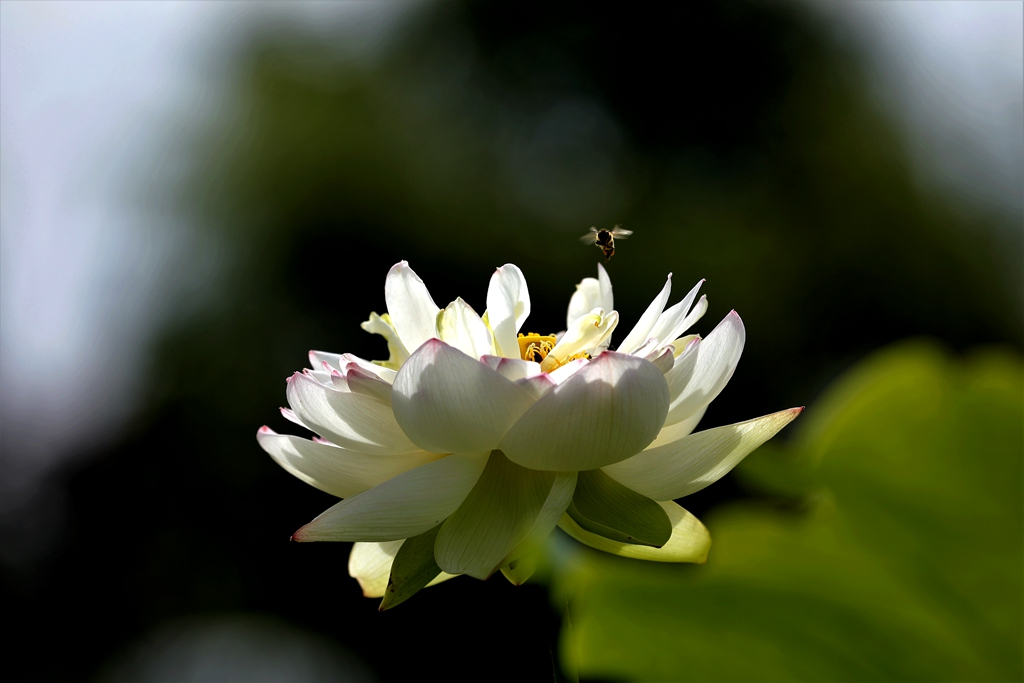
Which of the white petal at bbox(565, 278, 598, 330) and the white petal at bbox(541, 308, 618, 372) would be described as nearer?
the white petal at bbox(541, 308, 618, 372)

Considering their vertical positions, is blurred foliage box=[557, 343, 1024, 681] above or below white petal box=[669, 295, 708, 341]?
below

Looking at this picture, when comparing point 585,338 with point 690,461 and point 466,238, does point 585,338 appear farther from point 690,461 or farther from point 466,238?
point 466,238

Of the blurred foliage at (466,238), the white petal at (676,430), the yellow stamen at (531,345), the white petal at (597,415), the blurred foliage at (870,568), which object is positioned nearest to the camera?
the blurred foliage at (870,568)

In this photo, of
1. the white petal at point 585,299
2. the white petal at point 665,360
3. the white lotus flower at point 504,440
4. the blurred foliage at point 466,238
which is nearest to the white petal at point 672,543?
the white lotus flower at point 504,440

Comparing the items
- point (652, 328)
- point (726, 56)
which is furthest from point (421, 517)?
point (726, 56)

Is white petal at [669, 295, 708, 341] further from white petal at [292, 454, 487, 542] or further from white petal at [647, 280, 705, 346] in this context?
white petal at [292, 454, 487, 542]

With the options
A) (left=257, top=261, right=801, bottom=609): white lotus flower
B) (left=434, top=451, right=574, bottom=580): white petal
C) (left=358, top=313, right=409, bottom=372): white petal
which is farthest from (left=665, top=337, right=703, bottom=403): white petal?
(left=358, top=313, right=409, bottom=372): white petal

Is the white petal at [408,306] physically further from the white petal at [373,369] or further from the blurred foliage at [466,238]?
the blurred foliage at [466,238]

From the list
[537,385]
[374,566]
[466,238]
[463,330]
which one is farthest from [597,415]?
[466,238]

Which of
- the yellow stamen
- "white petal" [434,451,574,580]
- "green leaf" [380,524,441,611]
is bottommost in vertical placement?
"green leaf" [380,524,441,611]

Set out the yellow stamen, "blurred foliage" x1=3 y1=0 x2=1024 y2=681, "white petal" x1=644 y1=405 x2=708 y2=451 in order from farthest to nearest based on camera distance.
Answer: "blurred foliage" x1=3 y1=0 x2=1024 y2=681 < the yellow stamen < "white petal" x1=644 y1=405 x2=708 y2=451
